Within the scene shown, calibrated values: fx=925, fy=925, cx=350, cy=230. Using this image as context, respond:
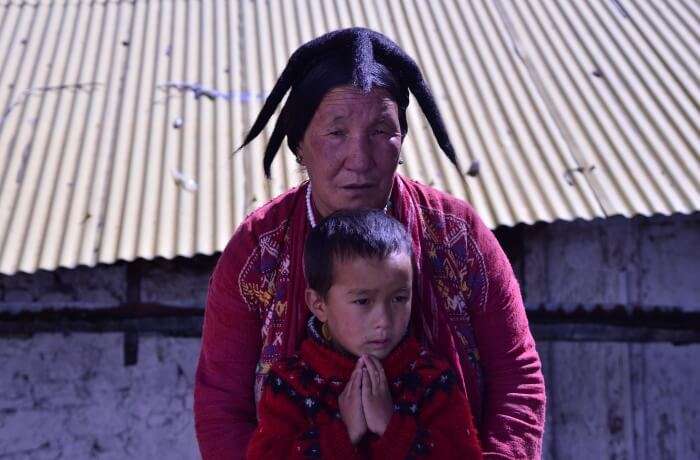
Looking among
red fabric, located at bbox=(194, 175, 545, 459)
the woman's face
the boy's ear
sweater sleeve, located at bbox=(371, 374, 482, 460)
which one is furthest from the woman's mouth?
sweater sleeve, located at bbox=(371, 374, 482, 460)

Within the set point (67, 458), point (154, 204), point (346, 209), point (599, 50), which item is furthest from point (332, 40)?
point (599, 50)

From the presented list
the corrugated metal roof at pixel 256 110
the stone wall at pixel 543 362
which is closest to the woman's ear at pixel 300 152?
the corrugated metal roof at pixel 256 110

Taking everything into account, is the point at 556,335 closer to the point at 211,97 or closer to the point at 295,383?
the point at 211,97

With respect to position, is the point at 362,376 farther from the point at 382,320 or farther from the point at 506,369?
the point at 506,369

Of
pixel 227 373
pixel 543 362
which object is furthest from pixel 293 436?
pixel 543 362

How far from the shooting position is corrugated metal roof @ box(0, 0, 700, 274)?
4.47 metres

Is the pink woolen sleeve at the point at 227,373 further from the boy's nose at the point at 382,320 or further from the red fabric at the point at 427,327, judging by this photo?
the boy's nose at the point at 382,320

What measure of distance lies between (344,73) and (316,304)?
56 centimetres

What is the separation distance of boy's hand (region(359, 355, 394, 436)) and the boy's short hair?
24cm

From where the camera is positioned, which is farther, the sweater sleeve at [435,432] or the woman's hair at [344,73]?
the woman's hair at [344,73]

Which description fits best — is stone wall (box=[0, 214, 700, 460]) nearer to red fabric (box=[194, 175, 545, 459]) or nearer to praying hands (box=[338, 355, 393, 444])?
red fabric (box=[194, 175, 545, 459])

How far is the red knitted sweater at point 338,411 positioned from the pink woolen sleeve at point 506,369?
4.5 inches

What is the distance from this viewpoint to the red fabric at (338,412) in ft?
6.89

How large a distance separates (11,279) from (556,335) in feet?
9.31
